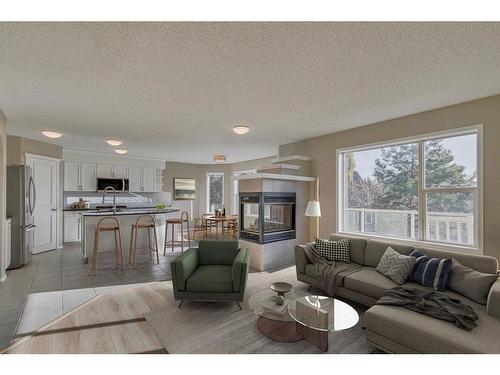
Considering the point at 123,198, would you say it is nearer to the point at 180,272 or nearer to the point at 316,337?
the point at 180,272

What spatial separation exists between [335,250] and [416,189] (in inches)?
62.6

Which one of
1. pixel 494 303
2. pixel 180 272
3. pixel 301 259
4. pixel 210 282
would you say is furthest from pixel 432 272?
pixel 180 272

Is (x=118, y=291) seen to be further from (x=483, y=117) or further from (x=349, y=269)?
(x=483, y=117)

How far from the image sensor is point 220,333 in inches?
91.5

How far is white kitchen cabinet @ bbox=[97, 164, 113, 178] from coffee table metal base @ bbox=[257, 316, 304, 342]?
252 inches

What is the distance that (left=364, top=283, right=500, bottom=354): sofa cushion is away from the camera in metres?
1.67

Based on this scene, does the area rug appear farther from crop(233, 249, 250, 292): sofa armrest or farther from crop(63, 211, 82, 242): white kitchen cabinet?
crop(63, 211, 82, 242): white kitchen cabinet

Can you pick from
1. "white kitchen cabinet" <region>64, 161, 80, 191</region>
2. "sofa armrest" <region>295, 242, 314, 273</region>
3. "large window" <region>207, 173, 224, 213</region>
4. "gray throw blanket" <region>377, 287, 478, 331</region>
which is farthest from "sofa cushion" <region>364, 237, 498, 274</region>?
"white kitchen cabinet" <region>64, 161, 80, 191</region>

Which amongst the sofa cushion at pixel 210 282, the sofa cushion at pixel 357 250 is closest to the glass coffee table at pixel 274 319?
the sofa cushion at pixel 210 282

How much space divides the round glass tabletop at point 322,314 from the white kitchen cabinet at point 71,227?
6127mm

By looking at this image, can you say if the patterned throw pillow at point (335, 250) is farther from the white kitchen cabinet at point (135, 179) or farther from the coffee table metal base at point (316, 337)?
the white kitchen cabinet at point (135, 179)

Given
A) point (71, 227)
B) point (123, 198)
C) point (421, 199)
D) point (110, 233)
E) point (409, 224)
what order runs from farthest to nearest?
point (123, 198) < point (71, 227) < point (110, 233) < point (409, 224) < point (421, 199)
